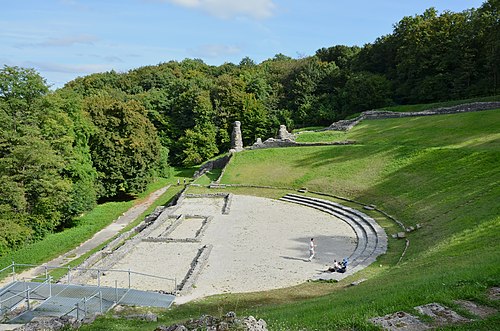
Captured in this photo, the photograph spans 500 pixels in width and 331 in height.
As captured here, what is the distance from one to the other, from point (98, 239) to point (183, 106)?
31731 millimetres

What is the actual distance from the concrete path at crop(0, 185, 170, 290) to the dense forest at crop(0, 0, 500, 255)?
8.73ft

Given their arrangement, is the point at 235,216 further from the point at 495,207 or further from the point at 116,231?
the point at 495,207

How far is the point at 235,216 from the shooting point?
27375 millimetres

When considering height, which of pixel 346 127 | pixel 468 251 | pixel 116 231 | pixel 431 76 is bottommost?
pixel 116 231

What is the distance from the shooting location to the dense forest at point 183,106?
27625 millimetres

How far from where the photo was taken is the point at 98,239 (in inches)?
1140

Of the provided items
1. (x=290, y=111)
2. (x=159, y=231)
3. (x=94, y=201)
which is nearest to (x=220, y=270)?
(x=159, y=231)

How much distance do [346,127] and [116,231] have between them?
24603 millimetres

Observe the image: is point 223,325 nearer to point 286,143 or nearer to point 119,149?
point 286,143

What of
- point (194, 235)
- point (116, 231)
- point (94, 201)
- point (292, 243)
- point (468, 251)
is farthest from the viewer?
point (94, 201)

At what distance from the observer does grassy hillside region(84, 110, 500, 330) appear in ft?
30.6

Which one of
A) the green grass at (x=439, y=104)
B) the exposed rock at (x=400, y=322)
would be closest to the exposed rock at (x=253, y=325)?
the exposed rock at (x=400, y=322)

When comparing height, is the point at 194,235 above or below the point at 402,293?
below

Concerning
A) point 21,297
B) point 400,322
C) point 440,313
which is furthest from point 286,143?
point 400,322
